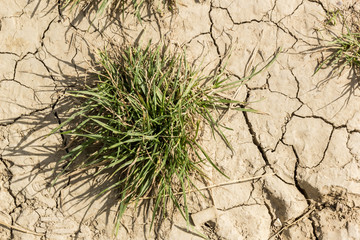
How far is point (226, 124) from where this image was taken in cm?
306

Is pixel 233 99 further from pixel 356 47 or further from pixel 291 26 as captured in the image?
pixel 356 47

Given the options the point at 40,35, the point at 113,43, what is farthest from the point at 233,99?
the point at 40,35

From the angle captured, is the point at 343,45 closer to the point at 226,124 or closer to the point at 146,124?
the point at 226,124

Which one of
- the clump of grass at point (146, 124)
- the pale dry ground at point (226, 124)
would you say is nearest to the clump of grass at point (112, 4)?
the pale dry ground at point (226, 124)

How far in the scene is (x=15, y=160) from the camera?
300 cm

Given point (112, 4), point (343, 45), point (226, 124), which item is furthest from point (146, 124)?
point (343, 45)

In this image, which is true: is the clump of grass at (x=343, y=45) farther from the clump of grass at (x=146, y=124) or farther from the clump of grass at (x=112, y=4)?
the clump of grass at (x=112, y=4)

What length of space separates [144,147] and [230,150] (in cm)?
67

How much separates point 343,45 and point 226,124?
1.09 metres

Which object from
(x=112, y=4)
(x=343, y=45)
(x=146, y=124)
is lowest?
(x=146, y=124)

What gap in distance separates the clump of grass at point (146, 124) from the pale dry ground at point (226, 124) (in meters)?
0.13

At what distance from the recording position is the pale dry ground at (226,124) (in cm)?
295

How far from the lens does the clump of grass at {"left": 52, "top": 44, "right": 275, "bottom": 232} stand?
2.82m

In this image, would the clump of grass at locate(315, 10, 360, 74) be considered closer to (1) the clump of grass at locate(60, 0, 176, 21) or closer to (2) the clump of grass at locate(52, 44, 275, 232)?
(2) the clump of grass at locate(52, 44, 275, 232)
